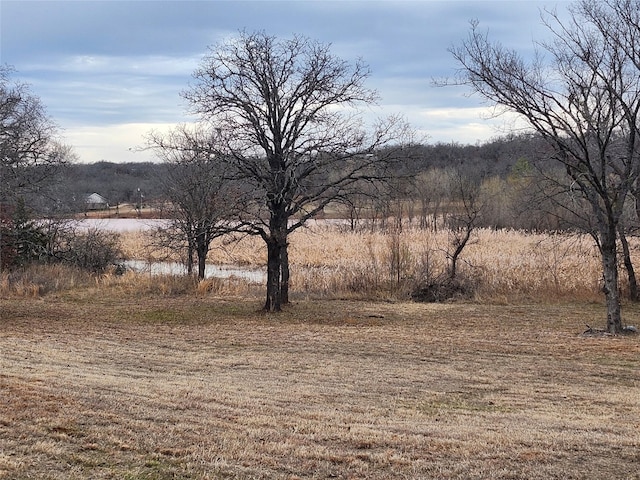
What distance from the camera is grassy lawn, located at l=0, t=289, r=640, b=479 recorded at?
5.14 meters

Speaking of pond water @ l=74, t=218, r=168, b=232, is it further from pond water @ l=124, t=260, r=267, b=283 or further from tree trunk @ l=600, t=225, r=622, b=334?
tree trunk @ l=600, t=225, r=622, b=334

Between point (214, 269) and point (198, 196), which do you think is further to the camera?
point (214, 269)

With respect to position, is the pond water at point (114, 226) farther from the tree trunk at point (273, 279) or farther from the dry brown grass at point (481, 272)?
the tree trunk at point (273, 279)

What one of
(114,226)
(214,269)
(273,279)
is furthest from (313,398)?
(114,226)

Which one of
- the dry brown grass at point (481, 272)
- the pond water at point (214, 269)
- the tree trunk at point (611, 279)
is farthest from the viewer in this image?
the pond water at point (214, 269)

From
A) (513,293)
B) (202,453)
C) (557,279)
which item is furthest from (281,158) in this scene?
(202,453)

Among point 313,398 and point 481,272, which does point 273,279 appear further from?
point 313,398

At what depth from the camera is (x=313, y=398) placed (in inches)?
323

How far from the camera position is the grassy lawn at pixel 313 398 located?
5.14m

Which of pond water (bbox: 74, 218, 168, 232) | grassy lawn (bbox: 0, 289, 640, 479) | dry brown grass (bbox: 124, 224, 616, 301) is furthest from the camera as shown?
pond water (bbox: 74, 218, 168, 232)

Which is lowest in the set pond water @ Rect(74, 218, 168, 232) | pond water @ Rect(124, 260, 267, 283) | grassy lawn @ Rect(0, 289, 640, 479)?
grassy lawn @ Rect(0, 289, 640, 479)

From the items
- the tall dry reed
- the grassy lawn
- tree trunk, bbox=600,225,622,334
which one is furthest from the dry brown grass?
tree trunk, bbox=600,225,622,334

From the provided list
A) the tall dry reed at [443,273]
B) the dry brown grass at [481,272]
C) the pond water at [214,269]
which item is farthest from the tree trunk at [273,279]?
the pond water at [214,269]

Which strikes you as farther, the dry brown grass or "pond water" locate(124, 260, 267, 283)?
"pond water" locate(124, 260, 267, 283)
